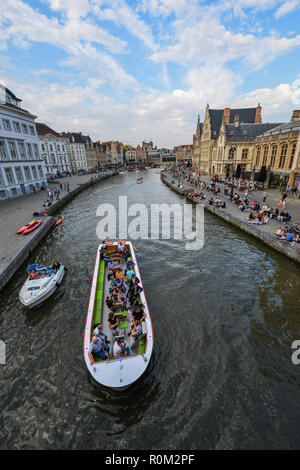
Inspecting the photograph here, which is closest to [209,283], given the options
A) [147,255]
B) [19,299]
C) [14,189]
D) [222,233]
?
[147,255]

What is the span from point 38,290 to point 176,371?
7849mm

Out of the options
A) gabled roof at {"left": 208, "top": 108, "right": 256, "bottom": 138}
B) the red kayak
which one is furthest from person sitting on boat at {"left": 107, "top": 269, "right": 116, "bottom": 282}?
gabled roof at {"left": 208, "top": 108, "right": 256, "bottom": 138}

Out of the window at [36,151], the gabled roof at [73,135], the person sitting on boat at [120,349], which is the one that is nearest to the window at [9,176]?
the window at [36,151]

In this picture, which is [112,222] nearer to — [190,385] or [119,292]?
[119,292]

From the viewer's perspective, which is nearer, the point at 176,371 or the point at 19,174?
the point at 176,371

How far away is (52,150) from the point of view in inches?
2584

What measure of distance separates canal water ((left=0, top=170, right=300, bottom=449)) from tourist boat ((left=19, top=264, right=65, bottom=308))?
482 mm

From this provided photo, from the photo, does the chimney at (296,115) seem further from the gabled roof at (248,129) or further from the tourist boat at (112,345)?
the tourist boat at (112,345)

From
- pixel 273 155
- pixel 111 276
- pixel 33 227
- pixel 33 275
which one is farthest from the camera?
pixel 273 155

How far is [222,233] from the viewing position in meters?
19.9

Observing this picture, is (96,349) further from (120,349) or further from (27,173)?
(27,173)

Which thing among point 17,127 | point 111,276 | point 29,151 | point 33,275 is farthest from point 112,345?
point 29,151

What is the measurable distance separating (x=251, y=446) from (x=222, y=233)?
16139 mm

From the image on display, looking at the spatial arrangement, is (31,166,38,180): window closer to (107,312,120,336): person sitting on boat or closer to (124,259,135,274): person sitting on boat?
(124,259,135,274): person sitting on boat
